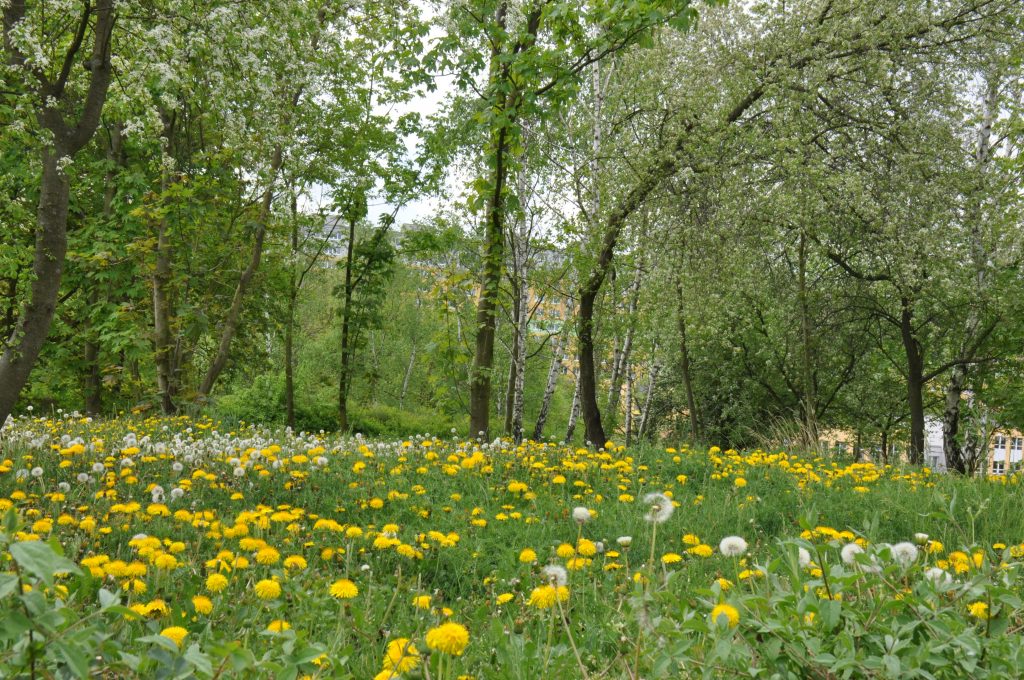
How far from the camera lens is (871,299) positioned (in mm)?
16078

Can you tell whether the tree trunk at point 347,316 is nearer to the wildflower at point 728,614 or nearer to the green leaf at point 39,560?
the wildflower at point 728,614

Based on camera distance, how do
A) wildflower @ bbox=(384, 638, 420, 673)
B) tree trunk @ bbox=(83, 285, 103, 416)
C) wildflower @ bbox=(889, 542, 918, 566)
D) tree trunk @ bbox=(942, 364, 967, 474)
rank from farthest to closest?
tree trunk @ bbox=(942, 364, 967, 474) < tree trunk @ bbox=(83, 285, 103, 416) < wildflower @ bbox=(889, 542, 918, 566) < wildflower @ bbox=(384, 638, 420, 673)

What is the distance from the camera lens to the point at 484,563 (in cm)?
438

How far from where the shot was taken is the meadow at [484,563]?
65.2 inches

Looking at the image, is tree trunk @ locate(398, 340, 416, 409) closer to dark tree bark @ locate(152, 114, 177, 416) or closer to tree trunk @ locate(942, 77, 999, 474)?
dark tree bark @ locate(152, 114, 177, 416)

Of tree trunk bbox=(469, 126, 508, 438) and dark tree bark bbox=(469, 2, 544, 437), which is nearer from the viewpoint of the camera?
dark tree bark bbox=(469, 2, 544, 437)

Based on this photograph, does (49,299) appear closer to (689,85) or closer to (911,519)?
(911,519)

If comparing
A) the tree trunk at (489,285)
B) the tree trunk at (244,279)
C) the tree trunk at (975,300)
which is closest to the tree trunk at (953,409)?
the tree trunk at (975,300)

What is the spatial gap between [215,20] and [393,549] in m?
5.28

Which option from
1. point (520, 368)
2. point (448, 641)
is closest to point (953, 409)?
point (520, 368)

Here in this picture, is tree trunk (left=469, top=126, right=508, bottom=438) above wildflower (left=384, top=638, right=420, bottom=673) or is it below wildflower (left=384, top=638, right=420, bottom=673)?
above

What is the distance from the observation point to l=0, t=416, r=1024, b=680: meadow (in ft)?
5.43

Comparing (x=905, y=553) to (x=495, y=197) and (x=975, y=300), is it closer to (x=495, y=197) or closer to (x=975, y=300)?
(x=495, y=197)

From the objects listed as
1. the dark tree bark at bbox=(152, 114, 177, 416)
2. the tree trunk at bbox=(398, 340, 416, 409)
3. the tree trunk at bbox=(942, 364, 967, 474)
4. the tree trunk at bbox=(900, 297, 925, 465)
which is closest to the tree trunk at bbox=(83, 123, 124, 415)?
the dark tree bark at bbox=(152, 114, 177, 416)
